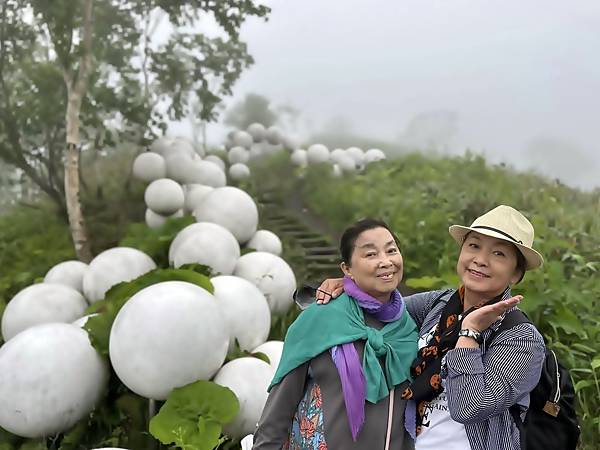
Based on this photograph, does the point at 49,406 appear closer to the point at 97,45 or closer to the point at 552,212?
the point at 97,45

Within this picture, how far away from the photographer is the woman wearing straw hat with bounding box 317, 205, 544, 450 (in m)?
1.25

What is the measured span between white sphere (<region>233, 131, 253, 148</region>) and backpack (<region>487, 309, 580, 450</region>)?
34.8ft

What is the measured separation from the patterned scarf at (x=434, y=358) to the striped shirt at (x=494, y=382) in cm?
5

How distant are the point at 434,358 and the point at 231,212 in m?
3.74

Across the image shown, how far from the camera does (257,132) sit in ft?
40.1

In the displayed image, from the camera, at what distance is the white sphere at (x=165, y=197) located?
19.4 feet

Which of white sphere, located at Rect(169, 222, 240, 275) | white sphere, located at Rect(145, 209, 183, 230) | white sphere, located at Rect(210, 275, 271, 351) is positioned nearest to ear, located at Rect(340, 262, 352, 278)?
white sphere, located at Rect(210, 275, 271, 351)

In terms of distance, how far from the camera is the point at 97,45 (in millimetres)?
6410

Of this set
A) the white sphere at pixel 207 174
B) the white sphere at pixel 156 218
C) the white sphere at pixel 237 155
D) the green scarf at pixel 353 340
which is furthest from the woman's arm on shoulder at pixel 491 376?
the white sphere at pixel 237 155

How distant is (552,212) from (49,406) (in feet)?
20.6

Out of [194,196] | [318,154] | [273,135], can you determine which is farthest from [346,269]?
[273,135]

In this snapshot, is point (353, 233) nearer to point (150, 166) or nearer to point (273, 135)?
point (150, 166)

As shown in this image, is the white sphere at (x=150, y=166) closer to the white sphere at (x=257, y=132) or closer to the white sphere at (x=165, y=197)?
the white sphere at (x=165, y=197)

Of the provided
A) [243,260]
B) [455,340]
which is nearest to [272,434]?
[455,340]
